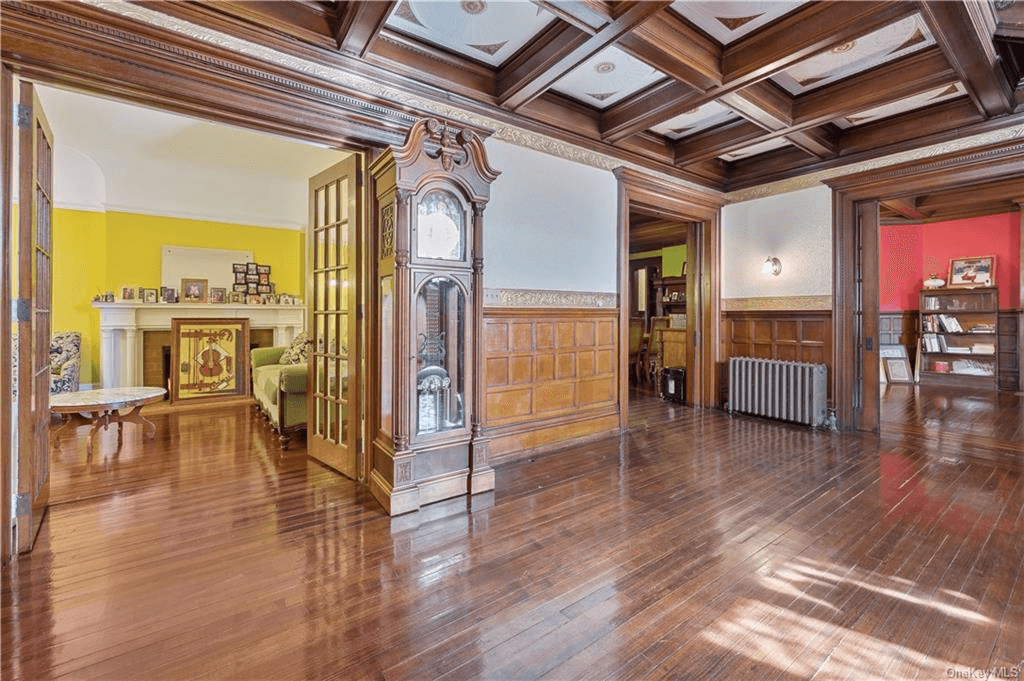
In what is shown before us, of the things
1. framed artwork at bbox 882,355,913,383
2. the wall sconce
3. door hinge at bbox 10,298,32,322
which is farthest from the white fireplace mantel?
framed artwork at bbox 882,355,913,383

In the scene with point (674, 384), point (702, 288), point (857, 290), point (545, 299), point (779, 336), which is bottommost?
point (674, 384)

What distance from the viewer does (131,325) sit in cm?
627

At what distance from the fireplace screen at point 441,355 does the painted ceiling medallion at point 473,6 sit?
171 cm

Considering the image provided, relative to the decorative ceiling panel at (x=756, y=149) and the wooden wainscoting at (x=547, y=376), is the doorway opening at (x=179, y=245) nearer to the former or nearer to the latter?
the wooden wainscoting at (x=547, y=376)

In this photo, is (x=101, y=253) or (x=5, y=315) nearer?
(x=5, y=315)

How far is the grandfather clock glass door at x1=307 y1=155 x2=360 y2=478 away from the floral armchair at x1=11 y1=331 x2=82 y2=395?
3.82 meters

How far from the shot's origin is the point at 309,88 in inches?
119

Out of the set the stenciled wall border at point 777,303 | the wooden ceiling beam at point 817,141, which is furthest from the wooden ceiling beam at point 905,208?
the stenciled wall border at point 777,303

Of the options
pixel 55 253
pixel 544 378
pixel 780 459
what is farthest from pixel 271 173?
pixel 780 459

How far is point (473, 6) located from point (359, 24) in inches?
28.4

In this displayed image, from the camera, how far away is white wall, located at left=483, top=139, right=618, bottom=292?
13.0ft

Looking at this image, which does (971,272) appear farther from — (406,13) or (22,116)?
(22,116)

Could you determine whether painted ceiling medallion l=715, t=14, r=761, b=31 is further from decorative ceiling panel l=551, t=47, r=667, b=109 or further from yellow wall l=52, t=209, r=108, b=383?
yellow wall l=52, t=209, r=108, b=383

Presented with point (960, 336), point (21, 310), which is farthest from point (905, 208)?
point (21, 310)
